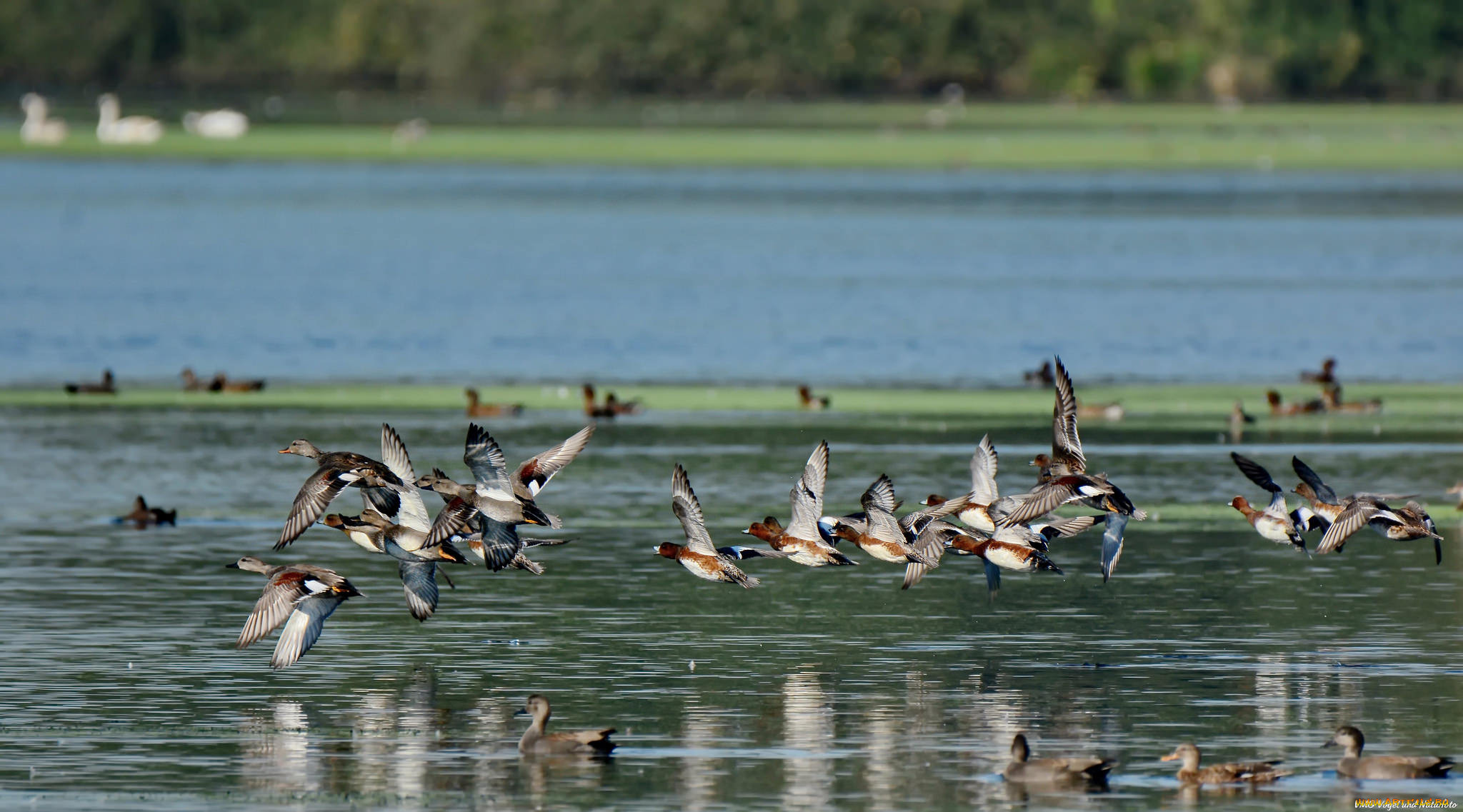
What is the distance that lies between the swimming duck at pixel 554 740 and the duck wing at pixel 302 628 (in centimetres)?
245

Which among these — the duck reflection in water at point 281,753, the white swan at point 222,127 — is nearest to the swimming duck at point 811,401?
the duck reflection in water at point 281,753

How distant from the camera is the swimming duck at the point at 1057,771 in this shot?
40.7ft

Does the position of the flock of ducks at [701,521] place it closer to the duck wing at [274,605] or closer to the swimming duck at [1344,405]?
the duck wing at [274,605]

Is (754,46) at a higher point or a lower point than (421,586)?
higher

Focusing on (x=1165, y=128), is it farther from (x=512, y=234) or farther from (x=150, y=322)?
(x=150, y=322)

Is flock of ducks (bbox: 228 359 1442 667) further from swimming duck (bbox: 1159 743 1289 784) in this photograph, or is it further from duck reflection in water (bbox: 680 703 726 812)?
swimming duck (bbox: 1159 743 1289 784)

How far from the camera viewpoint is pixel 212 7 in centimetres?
15512

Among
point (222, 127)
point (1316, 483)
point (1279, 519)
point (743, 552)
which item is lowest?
point (743, 552)

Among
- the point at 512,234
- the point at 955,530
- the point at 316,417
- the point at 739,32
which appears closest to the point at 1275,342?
the point at 316,417

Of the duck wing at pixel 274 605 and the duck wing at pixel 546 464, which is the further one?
the duck wing at pixel 546 464

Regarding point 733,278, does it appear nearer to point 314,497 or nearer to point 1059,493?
point 1059,493

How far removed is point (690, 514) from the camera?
15.0 m

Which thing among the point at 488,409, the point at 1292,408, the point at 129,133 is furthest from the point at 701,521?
the point at 129,133

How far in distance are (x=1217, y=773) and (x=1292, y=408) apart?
15.1 meters
